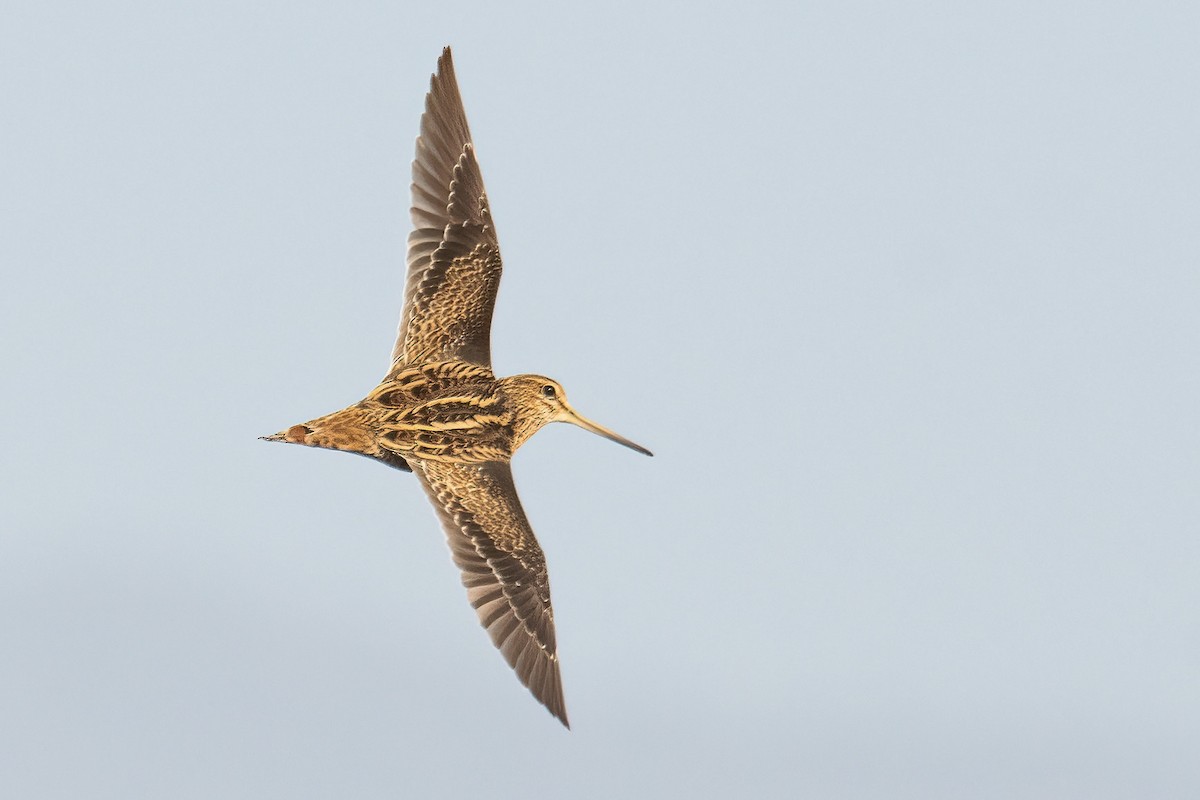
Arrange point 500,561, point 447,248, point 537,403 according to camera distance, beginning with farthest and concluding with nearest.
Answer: point 447,248 < point 537,403 < point 500,561

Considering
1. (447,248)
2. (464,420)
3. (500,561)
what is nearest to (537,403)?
(464,420)

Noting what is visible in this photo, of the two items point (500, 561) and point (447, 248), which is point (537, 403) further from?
point (447, 248)

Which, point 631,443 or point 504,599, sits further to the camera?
point 631,443

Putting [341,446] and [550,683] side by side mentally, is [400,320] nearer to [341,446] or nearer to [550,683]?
[341,446]

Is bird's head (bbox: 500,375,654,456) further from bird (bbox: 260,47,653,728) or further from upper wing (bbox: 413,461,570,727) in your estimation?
upper wing (bbox: 413,461,570,727)

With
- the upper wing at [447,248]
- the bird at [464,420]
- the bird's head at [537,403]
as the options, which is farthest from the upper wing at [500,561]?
the upper wing at [447,248]

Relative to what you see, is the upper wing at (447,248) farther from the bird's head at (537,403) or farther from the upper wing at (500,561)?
the upper wing at (500,561)

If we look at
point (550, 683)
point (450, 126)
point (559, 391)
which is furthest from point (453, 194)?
point (550, 683)
